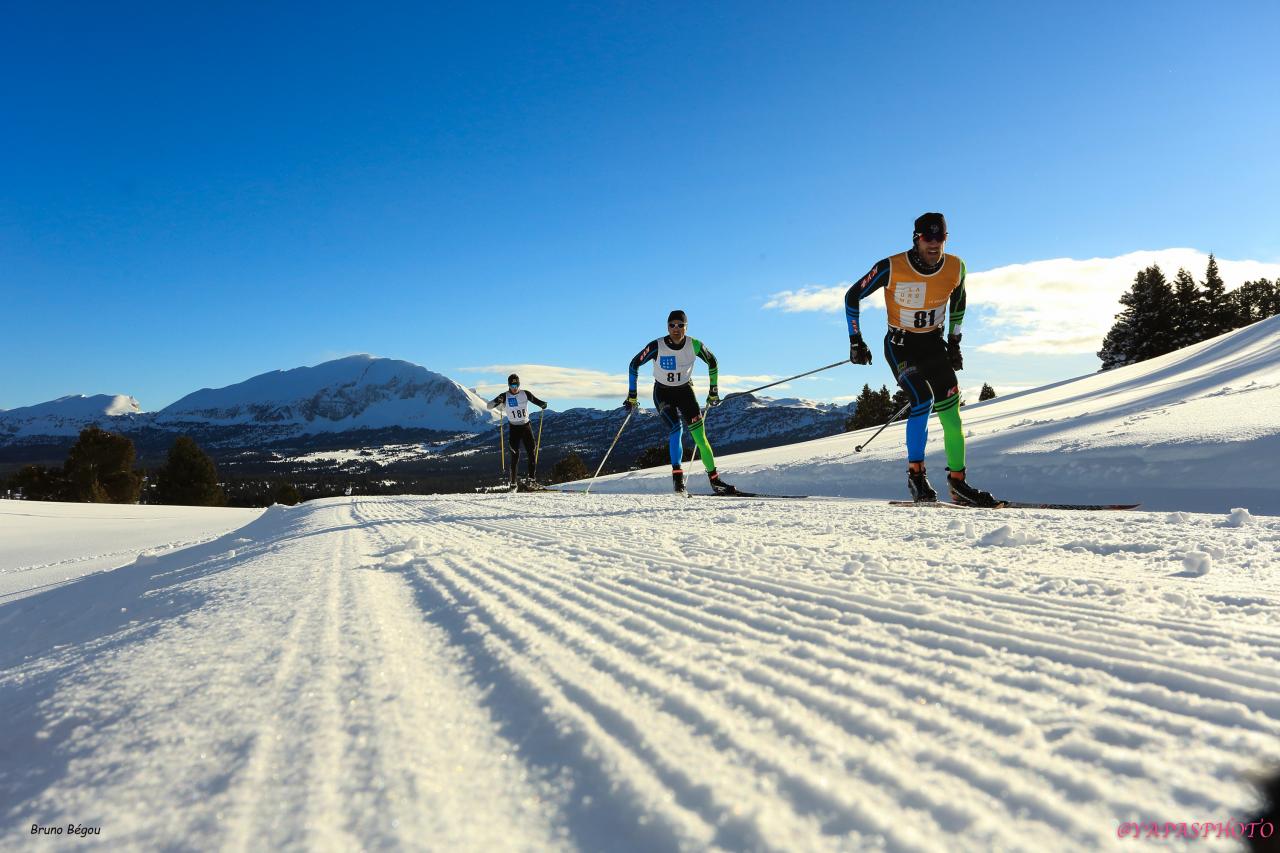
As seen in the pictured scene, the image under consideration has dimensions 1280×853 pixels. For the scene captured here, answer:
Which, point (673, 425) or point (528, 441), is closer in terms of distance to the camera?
point (673, 425)

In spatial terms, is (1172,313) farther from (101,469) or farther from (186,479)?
(101,469)

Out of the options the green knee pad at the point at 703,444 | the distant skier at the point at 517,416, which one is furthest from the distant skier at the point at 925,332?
the distant skier at the point at 517,416

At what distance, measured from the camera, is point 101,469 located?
48812 mm

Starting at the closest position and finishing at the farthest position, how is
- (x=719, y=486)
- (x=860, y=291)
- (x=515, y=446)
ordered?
(x=860, y=291)
(x=719, y=486)
(x=515, y=446)

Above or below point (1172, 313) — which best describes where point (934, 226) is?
below

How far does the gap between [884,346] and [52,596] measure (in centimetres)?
702

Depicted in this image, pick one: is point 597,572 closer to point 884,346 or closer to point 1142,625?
point 1142,625

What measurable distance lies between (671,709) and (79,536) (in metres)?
11.7

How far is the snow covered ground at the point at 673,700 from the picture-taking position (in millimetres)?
1021

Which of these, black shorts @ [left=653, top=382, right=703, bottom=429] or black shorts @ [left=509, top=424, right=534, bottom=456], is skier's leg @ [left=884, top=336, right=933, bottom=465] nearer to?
black shorts @ [left=653, top=382, right=703, bottom=429]

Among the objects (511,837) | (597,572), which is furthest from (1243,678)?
(597,572)

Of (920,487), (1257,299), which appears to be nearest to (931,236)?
(920,487)

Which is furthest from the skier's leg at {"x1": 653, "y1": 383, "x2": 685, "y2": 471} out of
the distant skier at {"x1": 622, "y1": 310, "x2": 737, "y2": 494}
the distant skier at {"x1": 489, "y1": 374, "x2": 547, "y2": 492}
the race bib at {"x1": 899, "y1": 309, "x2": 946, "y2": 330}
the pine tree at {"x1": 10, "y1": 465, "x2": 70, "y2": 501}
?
the pine tree at {"x1": 10, "y1": 465, "x2": 70, "y2": 501}

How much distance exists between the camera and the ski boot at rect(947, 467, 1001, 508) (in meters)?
5.50
